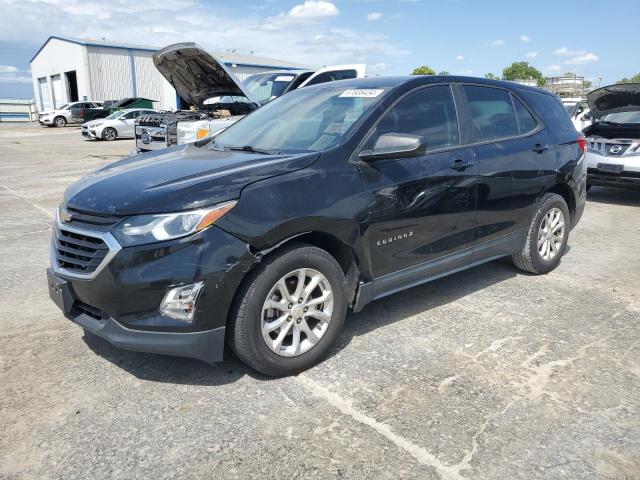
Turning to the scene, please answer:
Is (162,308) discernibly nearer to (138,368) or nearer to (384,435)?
(138,368)

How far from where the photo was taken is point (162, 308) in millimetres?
2719

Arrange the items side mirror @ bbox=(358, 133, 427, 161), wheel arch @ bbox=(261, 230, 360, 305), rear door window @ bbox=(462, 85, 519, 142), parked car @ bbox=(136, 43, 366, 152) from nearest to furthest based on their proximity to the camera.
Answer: wheel arch @ bbox=(261, 230, 360, 305), side mirror @ bbox=(358, 133, 427, 161), rear door window @ bbox=(462, 85, 519, 142), parked car @ bbox=(136, 43, 366, 152)

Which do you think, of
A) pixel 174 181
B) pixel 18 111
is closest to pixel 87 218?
pixel 174 181

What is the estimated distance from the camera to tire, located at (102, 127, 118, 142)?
2248 centimetres

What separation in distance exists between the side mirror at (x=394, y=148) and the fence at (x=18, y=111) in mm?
50450

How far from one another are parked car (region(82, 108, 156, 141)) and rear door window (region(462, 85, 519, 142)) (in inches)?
782

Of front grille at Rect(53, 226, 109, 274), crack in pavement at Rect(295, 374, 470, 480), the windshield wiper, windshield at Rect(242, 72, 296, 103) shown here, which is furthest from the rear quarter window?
windshield at Rect(242, 72, 296, 103)

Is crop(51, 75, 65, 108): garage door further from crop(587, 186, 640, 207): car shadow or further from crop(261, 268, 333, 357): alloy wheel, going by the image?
crop(261, 268, 333, 357): alloy wheel

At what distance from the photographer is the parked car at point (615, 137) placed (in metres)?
8.09

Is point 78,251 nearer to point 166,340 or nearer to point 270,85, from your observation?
point 166,340

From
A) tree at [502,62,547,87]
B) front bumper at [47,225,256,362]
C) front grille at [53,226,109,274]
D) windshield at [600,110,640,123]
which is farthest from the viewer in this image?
tree at [502,62,547,87]

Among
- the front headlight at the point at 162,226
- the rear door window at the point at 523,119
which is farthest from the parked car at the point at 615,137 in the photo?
the front headlight at the point at 162,226

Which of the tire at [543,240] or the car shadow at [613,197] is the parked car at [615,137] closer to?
the car shadow at [613,197]

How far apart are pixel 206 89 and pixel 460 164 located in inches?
332
